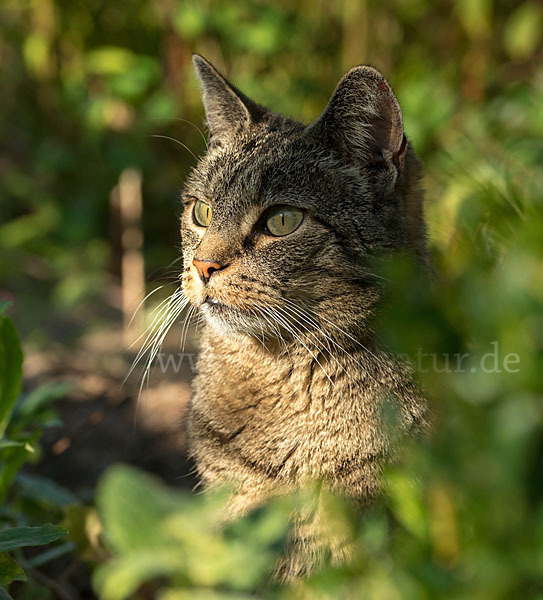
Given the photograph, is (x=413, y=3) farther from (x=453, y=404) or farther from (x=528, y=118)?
(x=453, y=404)

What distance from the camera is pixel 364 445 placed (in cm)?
164

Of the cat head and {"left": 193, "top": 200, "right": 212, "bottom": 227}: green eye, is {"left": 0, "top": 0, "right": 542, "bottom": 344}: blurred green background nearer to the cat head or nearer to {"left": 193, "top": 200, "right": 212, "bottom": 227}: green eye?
{"left": 193, "top": 200, "right": 212, "bottom": 227}: green eye

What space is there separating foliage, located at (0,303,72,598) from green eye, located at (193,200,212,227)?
626 mm

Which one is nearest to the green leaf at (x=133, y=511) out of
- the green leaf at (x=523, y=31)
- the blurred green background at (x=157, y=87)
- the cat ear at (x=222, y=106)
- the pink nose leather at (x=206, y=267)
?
the pink nose leather at (x=206, y=267)

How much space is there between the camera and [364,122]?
1833 millimetres

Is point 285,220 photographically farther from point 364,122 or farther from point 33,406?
point 33,406

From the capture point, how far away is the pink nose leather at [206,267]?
5.86ft

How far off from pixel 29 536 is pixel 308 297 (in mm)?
877

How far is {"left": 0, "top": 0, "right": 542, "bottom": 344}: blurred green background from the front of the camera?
4.05m

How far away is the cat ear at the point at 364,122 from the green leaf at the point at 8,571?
4.32 feet

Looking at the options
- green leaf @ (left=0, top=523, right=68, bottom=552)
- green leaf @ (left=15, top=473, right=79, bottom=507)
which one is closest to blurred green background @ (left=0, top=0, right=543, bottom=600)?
green leaf @ (left=15, top=473, right=79, bottom=507)

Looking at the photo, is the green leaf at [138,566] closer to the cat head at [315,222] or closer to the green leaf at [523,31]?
the cat head at [315,222]

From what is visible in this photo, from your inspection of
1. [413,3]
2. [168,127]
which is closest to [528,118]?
[413,3]

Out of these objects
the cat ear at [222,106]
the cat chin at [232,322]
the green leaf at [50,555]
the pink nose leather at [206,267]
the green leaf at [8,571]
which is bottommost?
the green leaf at [50,555]
